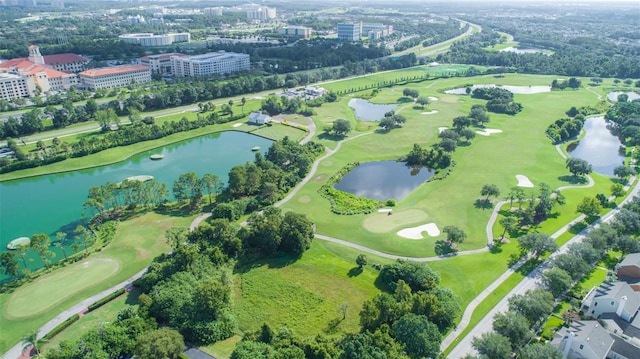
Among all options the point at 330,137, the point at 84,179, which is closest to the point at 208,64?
the point at 330,137

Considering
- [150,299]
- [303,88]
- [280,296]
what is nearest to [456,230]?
[280,296]

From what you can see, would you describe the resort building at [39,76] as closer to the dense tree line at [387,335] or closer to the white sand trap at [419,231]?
the white sand trap at [419,231]

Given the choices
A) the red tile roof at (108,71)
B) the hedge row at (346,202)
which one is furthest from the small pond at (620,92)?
the red tile roof at (108,71)

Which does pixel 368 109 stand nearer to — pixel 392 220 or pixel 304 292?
pixel 392 220

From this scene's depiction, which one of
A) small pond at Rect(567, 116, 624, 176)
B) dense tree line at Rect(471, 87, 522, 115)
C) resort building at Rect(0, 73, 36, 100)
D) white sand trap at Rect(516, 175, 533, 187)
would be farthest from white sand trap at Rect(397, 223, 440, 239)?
resort building at Rect(0, 73, 36, 100)

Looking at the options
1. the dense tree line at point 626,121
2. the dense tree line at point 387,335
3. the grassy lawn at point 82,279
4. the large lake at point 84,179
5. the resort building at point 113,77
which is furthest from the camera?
the resort building at point 113,77

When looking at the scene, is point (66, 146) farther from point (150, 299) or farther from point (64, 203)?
point (150, 299)
